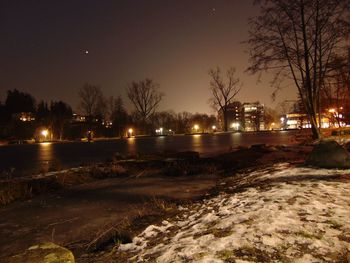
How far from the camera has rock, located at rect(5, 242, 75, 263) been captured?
4.93 m

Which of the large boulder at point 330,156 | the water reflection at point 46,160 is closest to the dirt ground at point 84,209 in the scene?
the large boulder at point 330,156

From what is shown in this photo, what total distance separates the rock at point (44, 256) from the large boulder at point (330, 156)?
865 cm

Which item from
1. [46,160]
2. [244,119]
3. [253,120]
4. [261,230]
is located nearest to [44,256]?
[261,230]

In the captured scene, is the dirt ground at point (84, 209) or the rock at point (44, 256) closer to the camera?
the rock at point (44, 256)

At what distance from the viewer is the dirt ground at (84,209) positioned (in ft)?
25.6

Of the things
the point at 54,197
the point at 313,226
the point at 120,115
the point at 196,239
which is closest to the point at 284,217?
the point at 313,226

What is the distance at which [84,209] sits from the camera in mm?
10398

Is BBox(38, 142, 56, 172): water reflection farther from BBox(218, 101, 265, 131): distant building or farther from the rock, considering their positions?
BBox(218, 101, 265, 131): distant building

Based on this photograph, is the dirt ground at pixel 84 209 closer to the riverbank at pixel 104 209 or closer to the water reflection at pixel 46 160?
the riverbank at pixel 104 209

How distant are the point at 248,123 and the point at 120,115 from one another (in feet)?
283

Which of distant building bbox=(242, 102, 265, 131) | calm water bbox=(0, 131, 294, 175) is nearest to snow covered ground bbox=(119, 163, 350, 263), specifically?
calm water bbox=(0, 131, 294, 175)

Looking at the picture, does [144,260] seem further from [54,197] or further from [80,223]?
[54,197]

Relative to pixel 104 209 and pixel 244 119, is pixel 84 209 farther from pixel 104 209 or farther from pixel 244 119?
pixel 244 119

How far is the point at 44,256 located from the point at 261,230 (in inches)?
130
